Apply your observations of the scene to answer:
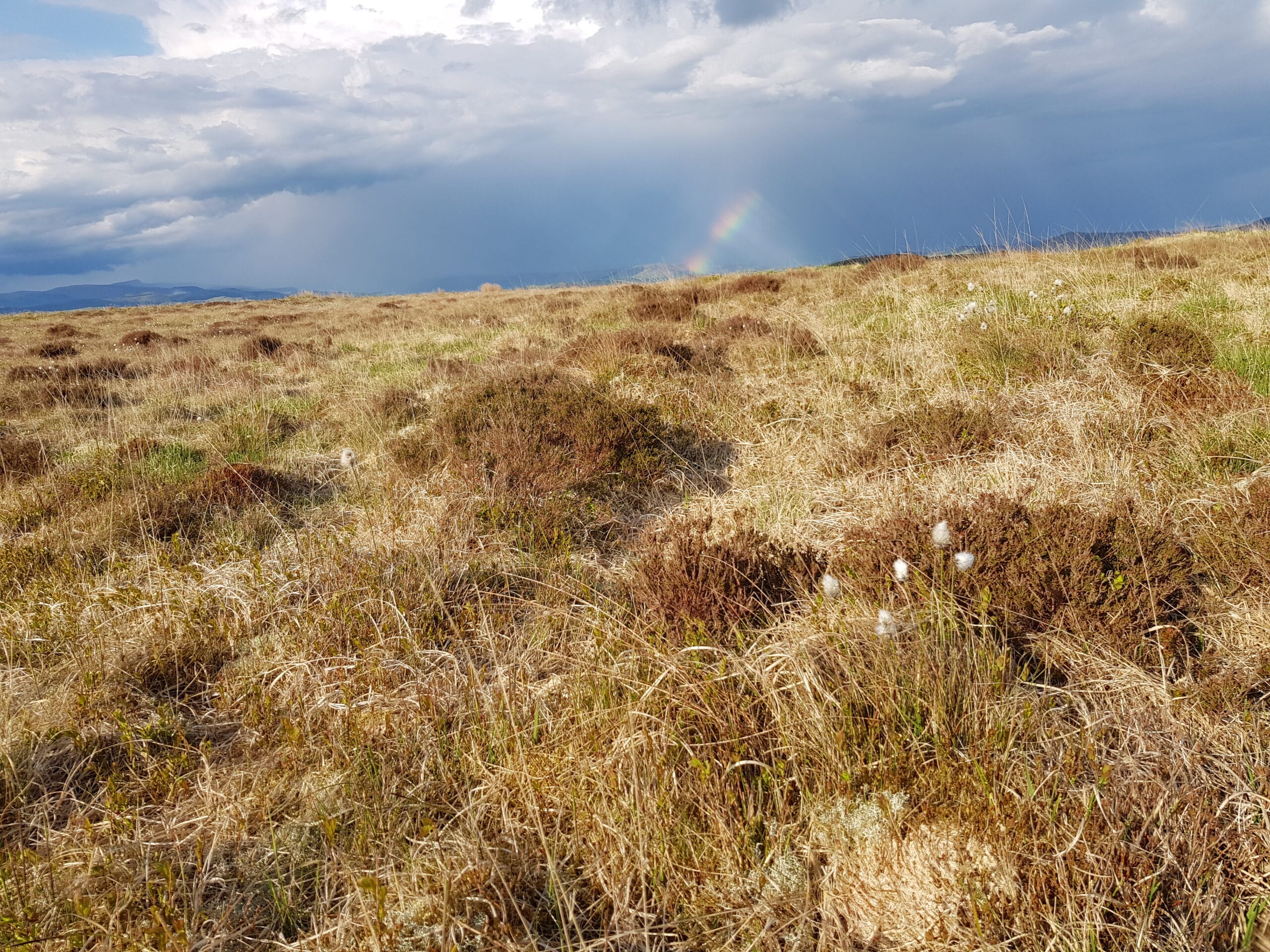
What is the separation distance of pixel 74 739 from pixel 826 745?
8.36 feet

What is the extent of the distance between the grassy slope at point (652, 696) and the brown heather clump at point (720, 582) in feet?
0.07

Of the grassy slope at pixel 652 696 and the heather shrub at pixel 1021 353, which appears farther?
the heather shrub at pixel 1021 353

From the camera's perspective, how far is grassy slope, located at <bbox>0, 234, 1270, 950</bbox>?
171cm

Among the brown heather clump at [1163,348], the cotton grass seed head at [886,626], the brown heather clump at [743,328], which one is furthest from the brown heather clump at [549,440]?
the brown heather clump at [1163,348]

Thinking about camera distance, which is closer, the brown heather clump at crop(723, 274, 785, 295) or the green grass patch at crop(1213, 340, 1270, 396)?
the green grass patch at crop(1213, 340, 1270, 396)

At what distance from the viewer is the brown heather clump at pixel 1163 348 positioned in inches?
199

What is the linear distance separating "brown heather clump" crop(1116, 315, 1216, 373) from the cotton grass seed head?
4.14m

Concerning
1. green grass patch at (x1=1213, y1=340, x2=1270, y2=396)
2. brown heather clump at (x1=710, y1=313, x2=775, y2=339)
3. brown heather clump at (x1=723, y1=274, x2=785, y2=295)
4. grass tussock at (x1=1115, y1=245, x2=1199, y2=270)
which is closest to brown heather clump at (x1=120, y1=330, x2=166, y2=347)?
brown heather clump at (x1=723, y1=274, x2=785, y2=295)

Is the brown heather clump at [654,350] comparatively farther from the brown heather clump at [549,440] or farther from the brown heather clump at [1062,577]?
the brown heather clump at [1062,577]

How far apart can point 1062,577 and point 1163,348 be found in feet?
12.8

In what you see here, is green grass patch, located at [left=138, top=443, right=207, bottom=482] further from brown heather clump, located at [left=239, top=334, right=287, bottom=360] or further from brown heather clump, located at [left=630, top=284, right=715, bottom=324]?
brown heather clump, located at [left=630, top=284, right=715, bottom=324]

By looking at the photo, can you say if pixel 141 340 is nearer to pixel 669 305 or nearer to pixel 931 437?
pixel 669 305

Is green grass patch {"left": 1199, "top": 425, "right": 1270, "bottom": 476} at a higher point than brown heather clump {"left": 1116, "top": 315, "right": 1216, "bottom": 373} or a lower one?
lower

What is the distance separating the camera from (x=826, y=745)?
6.65 feet
